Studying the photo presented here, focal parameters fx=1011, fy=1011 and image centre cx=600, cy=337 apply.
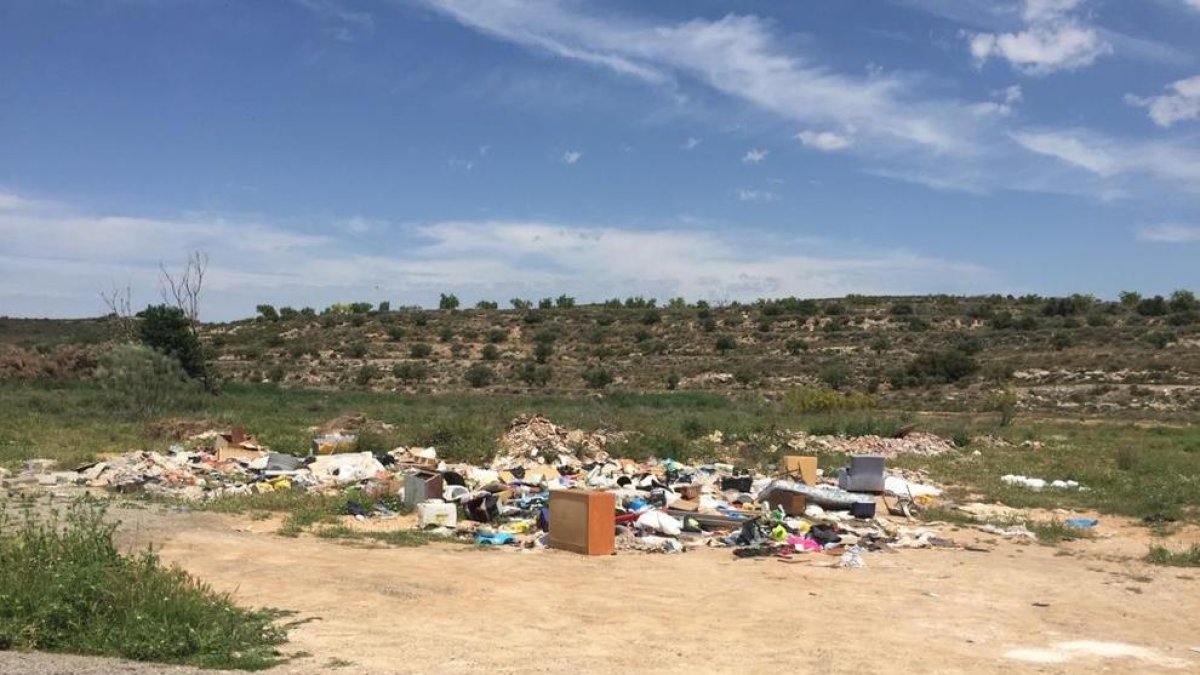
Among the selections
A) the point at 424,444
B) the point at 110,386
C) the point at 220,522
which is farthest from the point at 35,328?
the point at 220,522

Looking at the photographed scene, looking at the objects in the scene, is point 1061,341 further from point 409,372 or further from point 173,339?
point 173,339

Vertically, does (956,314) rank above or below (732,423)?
above

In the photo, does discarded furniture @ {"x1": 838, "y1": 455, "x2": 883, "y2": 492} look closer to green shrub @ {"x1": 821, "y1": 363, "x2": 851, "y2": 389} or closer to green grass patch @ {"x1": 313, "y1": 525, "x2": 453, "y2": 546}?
green grass patch @ {"x1": 313, "y1": 525, "x2": 453, "y2": 546}

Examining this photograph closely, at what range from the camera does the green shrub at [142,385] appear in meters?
30.5

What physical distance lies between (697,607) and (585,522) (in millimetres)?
3012

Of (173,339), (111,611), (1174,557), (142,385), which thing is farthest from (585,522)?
(173,339)

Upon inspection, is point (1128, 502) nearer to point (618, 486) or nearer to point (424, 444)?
point (618, 486)

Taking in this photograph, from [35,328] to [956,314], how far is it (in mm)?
62951

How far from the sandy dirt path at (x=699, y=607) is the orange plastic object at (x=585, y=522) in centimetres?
25

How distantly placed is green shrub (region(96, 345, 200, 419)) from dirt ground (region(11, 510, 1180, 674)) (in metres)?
18.6

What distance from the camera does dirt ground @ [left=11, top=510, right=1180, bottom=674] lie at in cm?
772

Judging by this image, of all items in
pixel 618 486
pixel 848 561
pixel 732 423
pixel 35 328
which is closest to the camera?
pixel 848 561

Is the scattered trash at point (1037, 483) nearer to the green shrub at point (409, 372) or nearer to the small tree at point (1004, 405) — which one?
the small tree at point (1004, 405)

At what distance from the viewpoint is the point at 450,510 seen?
14328 mm
